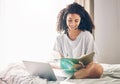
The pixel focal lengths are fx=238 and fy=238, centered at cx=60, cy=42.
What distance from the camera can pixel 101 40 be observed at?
267 centimetres

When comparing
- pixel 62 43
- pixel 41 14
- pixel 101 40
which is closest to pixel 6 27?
pixel 41 14

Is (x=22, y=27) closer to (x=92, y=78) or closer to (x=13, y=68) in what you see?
(x=13, y=68)

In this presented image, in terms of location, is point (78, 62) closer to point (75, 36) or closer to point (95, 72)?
point (95, 72)

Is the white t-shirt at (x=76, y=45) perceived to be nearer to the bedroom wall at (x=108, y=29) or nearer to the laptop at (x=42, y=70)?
the laptop at (x=42, y=70)

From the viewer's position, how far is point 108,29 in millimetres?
2613

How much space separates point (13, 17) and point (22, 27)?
0.47ft

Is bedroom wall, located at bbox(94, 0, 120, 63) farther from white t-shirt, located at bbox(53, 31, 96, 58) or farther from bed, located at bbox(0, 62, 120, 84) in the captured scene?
bed, located at bbox(0, 62, 120, 84)

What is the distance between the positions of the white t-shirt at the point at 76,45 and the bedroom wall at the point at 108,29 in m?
0.73

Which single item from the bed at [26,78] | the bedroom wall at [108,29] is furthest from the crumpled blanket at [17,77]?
the bedroom wall at [108,29]

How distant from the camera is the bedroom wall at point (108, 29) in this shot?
258 centimetres

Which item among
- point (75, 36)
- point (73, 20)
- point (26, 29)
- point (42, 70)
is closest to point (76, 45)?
point (75, 36)

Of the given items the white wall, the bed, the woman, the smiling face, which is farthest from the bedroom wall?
the bed

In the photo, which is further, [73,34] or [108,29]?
[108,29]

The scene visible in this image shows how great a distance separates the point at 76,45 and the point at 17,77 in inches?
28.6
